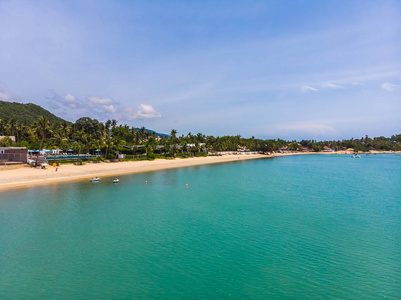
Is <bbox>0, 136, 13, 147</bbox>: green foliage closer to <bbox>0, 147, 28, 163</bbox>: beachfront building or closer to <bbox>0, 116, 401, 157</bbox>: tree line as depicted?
<bbox>0, 116, 401, 157</bbox>: tree line

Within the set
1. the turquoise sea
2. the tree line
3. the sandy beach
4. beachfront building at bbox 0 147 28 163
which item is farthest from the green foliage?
the turquoise sea

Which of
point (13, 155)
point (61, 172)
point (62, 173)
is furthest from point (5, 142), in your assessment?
point (62, 173)

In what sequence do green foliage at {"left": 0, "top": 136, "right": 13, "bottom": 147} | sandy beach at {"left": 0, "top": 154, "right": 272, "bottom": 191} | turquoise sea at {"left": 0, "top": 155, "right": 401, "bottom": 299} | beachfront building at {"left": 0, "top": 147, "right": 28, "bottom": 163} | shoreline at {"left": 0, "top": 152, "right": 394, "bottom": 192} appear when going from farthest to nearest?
green foliage at {"left": 0, "top": 136, "right": 13, "bottom": 147} < beachfront building at {"left": 0, "top": 147, "right": 28, "bottom": 163} < sandy beach at {"left": 0, "top": 154, "right": 272, "bottom": 191} < shoreline at {"left": 0, "top": 152, "right": 394, "bottom": 192} < turquoise sea at {"left": 0, "top": 155, "right": 401, "bottom": 299}

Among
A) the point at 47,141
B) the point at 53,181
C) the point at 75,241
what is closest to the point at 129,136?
the point at 47,141

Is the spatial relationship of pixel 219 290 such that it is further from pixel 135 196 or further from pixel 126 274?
pixel 135 196

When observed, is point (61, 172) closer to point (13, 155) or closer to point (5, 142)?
point (13, 155)

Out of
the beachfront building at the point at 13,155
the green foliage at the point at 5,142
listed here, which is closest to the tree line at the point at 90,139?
the green foliage at the point at 5,142

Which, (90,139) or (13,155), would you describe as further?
(90,139)

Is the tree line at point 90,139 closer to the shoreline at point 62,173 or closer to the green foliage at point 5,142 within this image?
the green foliage at point 5,142
